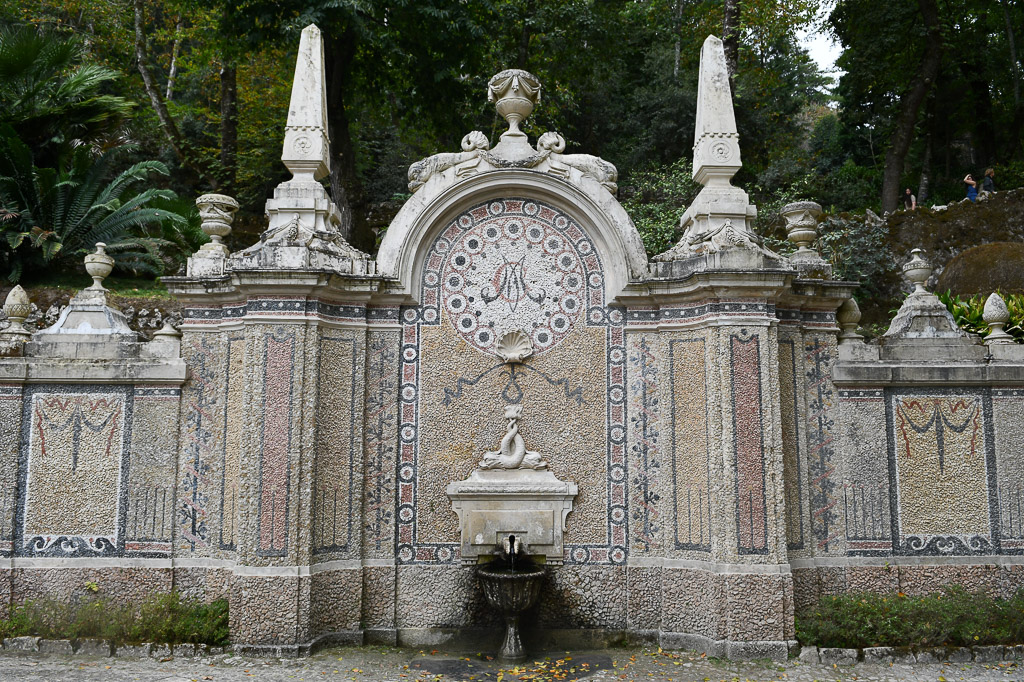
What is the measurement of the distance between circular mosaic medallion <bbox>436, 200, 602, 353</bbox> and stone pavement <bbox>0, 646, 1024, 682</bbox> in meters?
3.16

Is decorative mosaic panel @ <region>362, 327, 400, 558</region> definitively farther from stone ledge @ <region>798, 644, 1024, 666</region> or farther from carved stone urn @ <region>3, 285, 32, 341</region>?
stone ledge @ <region>798, 644, 1024, 666</region>

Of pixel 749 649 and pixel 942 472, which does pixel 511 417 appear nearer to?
pixel 749 649

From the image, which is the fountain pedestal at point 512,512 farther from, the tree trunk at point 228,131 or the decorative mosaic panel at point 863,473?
the tree trunk at point 228,131

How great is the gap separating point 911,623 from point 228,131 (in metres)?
18.6

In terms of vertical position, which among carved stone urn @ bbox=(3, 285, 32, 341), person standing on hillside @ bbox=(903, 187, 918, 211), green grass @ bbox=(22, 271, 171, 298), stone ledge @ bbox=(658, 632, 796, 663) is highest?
person standing on hillside @ bbox=(903, 187, 918, 211)

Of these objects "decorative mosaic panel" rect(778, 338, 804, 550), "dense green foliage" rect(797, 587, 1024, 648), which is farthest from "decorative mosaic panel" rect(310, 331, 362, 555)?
"dense green foliage" rect(797, 587, 1024, 648)

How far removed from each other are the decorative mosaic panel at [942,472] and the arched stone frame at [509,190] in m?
3.18

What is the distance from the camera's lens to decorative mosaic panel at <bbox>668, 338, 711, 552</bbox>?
691cm

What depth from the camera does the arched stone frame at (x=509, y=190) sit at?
7.40 metres

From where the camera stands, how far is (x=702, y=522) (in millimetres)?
6898

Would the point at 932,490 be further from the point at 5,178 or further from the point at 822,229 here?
the point at 5,178

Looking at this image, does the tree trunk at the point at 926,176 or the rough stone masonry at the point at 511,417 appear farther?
the tree trunk at the point at 926,176

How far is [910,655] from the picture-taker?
6.43 meters

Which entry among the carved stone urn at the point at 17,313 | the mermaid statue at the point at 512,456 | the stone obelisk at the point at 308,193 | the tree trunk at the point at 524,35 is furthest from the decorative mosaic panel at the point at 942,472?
the tree trunk at the point at 524,35
